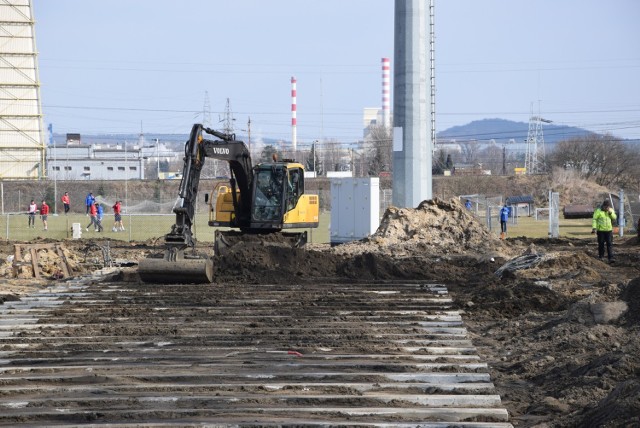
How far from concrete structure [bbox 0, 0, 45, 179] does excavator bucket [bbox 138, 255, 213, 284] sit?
5246 centimetres

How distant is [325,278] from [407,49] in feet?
42.9

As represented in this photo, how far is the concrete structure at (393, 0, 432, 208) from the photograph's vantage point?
3162 centimetres

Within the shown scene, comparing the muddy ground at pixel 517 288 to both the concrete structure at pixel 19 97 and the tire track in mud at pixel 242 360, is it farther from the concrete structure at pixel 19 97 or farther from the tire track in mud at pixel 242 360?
the concrete structure at pixel 19 97

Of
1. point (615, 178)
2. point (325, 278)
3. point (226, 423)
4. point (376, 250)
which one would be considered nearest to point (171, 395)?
point (226, 423)

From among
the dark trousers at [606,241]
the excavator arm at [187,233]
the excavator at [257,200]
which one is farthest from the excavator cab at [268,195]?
the dark trousers at [606,241]

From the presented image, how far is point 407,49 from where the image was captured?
31.7 metres

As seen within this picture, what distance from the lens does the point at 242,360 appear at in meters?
11.8

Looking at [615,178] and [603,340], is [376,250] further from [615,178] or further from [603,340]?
[615,178]

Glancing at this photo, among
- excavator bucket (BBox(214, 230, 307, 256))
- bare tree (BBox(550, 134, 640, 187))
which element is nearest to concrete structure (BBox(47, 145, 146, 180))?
bare tree (BBox(550, 134, 640, 187))

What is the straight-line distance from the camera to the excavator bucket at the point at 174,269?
1892 centimetres

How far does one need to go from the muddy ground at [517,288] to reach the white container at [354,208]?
198 cm

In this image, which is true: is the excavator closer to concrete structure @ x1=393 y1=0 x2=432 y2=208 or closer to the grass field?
concrete structure @ x1=393 y1=0 x2=432 y2=208

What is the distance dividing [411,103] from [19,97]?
43.8 meters

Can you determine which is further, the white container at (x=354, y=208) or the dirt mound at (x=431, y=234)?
the white container at (x=354, y=208)
